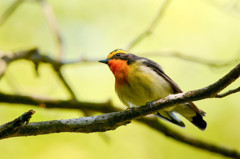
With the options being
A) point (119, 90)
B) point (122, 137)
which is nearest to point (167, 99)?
point (119, 90)

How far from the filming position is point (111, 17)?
7.75 meters

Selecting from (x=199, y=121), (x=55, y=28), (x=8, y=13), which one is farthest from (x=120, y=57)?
(x=8, y=13)

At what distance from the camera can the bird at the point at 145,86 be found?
3.65 metres

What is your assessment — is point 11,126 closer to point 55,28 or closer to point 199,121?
point 199,121

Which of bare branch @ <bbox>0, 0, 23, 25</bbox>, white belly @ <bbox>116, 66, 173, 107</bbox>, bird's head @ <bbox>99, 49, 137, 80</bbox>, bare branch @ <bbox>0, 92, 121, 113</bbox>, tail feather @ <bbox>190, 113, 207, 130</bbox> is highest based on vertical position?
bare branch @ <bbox>0, 0, 23, 25</bbox>

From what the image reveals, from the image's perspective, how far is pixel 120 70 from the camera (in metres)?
3.95

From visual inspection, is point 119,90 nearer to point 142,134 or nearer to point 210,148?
point 210,148

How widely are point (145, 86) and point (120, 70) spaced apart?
455mm

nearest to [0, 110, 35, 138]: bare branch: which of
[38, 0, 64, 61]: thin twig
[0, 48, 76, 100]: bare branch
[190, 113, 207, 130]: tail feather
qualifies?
[0, 48, 76, 100]: bare branch

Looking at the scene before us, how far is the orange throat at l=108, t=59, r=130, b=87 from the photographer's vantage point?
3807 mm

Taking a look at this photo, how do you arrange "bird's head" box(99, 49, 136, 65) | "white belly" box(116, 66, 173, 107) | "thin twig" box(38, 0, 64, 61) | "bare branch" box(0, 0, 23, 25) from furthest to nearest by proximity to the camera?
"thin twig" box(38, 0, 64, 61), "bare branch" box(0, 0, 23, 25), "bird's head" box(99, 49, 136, 65), "white belly" box(116, 66, 173, 107)

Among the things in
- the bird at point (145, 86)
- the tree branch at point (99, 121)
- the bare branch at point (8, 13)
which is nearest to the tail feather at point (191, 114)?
the bird at point (145, 86)

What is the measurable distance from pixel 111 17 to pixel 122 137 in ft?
9.34

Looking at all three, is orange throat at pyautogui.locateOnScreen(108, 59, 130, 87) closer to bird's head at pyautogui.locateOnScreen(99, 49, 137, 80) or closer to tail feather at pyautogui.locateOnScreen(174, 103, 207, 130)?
bird's head at pyautogui.locateOnScreen(99, 49, 137, 80)
